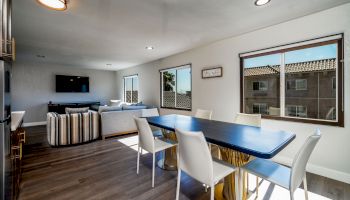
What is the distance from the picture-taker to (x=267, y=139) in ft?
4.70

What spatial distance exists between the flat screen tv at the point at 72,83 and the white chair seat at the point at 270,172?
24.1 ft

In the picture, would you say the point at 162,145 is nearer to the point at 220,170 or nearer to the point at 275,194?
the point at 220,170

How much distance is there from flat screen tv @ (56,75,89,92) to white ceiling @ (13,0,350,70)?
294cm

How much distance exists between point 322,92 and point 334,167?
1.06 metres

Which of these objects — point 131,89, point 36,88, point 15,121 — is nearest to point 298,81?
point 15,121

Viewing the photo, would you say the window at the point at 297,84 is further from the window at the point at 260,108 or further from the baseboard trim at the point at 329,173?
the baseboard trim at the point at 329,173

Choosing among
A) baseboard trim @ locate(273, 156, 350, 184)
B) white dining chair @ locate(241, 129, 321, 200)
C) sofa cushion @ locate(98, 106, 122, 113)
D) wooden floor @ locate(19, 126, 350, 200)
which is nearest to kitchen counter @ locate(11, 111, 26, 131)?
wooden floor @ locate(19, 126, 350, 200)

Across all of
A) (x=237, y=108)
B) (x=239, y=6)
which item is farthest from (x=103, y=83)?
(x=239, y=6)

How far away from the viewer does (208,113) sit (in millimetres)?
2854

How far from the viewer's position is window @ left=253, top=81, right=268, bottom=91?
2975 mm

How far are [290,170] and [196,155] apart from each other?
0.84m

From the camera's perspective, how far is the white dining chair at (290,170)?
1.17 meters

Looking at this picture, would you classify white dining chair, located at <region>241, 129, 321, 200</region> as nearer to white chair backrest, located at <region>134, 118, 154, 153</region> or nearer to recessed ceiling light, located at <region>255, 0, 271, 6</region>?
white chair backrest, located at <region>134, 118, 154, 153</region>

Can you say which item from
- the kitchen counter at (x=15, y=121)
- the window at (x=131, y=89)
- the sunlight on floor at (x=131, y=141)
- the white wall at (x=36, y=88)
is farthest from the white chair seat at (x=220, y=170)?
the white wall at (x=36, y=88)
